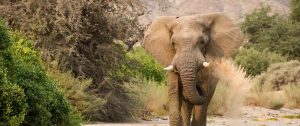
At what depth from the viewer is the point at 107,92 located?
18297 millimetres

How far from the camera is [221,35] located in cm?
1294

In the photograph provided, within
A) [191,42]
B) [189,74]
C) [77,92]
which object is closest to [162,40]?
[191,42]

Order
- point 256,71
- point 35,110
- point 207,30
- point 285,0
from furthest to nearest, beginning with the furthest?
point 285,0 < point 256,71 < point 207,30 < point 35,110

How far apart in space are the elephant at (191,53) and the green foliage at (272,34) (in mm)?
34339

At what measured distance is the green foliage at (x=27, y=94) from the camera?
7953mm

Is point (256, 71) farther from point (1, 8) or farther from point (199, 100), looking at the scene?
point (199, 100)

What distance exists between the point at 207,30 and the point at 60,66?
5.64m

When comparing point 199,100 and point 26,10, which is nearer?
point 199,100

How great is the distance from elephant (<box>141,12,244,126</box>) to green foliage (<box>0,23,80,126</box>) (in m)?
2.22

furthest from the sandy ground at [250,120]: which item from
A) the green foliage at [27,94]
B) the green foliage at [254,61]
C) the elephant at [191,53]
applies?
the green foliage at [254,61]

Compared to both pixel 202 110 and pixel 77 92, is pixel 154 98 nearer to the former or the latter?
pixel 77 92

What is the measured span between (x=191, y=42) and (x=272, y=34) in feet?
131

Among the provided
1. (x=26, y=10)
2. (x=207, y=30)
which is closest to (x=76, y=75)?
(x=26, y=10)

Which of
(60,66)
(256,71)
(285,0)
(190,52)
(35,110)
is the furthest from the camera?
(285,0)
